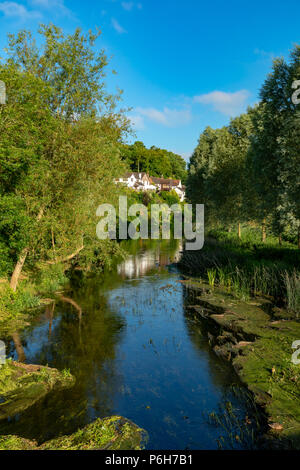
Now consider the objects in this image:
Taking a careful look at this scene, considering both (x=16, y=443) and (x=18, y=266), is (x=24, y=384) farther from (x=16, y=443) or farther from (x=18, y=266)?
(x=18, y=266)

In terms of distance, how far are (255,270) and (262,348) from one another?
405 inches

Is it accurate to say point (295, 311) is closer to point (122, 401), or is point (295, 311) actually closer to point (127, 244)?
point (122, 401)

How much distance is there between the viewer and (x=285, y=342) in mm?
15086

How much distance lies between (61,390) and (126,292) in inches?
577

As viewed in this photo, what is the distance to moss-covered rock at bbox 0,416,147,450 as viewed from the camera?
8703 millimetres

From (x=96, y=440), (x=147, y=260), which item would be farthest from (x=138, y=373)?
(x=147, y=260)

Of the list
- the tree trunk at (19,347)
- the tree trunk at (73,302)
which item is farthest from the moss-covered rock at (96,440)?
the tree trunk at (73,302)
